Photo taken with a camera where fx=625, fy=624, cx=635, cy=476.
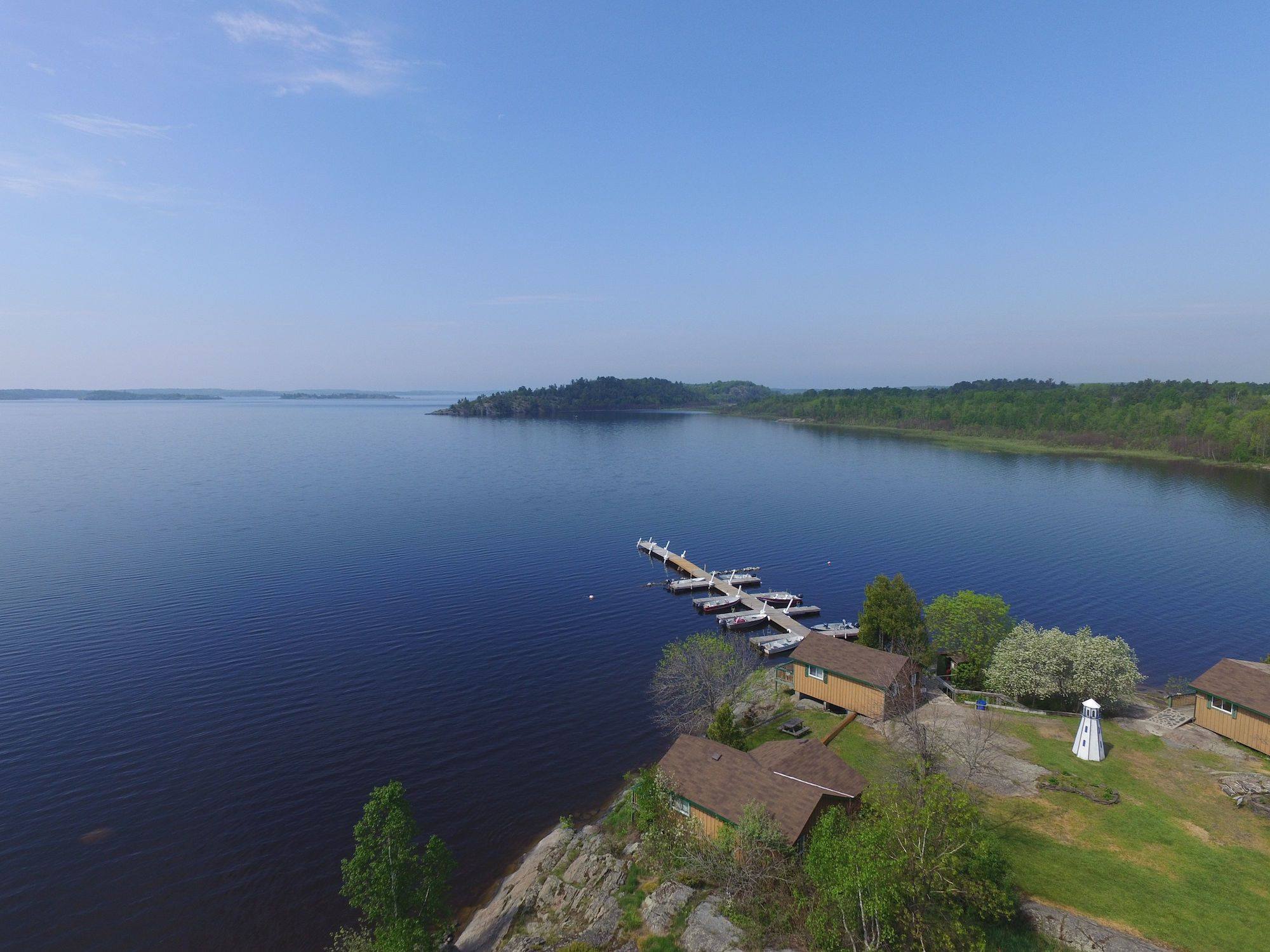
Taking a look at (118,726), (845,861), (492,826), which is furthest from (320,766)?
(845,861)

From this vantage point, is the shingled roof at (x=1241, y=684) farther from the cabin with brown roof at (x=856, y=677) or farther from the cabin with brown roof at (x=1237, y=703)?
the cabin with brown roof at (x=856, y=677)

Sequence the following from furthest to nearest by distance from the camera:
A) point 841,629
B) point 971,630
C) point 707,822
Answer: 1. point 841,629
2. point 971,630
3. point 707,822

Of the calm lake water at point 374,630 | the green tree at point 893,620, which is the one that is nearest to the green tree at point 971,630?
the green tree at point 893,620

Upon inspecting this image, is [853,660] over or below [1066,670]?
below

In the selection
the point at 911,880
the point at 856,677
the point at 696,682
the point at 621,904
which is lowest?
the point at 621,904

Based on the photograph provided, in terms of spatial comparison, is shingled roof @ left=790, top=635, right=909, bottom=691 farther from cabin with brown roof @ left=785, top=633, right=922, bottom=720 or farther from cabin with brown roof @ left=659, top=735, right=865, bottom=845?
cabin with brown roof @ left=659, top=735, right=865, bottom=845

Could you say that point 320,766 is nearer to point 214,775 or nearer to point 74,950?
point 214,775

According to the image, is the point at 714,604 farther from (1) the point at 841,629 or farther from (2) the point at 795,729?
(2) the point at 795,729

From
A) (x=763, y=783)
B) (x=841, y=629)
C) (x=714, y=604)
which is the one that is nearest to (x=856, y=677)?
(x=763, y=783)
